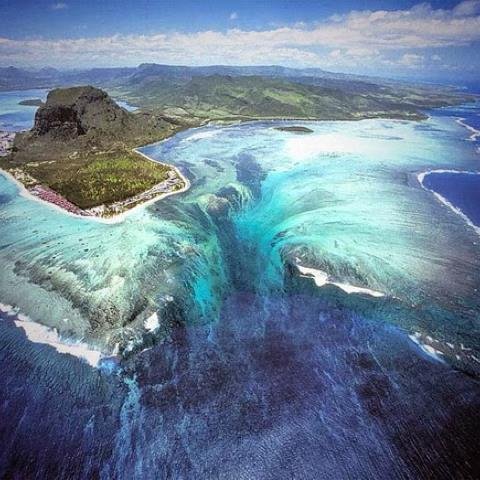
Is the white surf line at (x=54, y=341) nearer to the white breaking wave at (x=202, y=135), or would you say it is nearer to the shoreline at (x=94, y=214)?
the shoreline at (x=94, y=214)

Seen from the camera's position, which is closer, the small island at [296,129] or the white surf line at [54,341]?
the white surf line at [54,341]

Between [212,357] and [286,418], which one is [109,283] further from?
[286,418]

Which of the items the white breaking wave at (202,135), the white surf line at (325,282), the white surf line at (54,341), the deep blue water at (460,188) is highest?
the white surf line at (54,341)

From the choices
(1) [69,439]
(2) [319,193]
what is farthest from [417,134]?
(1) [69,439]

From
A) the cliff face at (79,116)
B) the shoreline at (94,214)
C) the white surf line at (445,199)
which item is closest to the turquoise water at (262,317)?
the white surf line at (445,199)

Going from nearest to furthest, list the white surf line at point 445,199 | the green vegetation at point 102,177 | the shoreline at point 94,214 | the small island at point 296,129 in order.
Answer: the white surf line at point 445,199
the shoreline at point 94,214
the green vegetation at point 102,177
the small island at point 296,129

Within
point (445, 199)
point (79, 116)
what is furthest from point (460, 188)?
point (79, 116)

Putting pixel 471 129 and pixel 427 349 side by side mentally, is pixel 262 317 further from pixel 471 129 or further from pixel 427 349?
pixel 471 129
